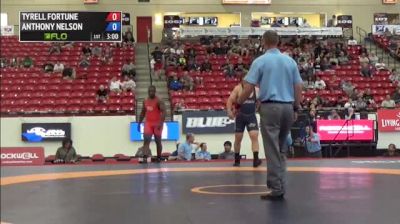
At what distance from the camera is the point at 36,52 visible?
24000mm

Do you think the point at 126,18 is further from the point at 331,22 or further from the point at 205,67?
the point at 331,22

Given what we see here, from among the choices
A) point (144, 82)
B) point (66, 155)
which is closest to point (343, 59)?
point (144, 82)

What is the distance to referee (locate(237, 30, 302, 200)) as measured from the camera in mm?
5266

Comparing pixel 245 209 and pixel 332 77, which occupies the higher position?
pixel 332 77

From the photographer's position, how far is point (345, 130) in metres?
16.8

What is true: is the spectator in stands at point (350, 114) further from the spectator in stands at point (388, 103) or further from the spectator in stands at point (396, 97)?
the spectator in stands at point (396, 97)

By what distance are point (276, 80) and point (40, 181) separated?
10.5ft

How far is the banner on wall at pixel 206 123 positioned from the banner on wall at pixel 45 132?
352 cm

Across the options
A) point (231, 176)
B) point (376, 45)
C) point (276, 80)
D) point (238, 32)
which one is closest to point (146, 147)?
point (231, 176)

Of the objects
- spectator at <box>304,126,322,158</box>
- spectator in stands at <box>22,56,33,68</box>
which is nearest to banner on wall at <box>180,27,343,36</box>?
spectator in stands at <box>22,56,33,68</box>

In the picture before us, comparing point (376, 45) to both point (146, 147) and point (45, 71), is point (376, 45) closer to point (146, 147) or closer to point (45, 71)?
point (45, 71)

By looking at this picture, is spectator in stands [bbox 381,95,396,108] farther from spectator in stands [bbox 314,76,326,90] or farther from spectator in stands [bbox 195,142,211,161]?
spectator in stands [bbox 195,142,211,161]

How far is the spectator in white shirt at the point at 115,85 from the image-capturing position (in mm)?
19703
